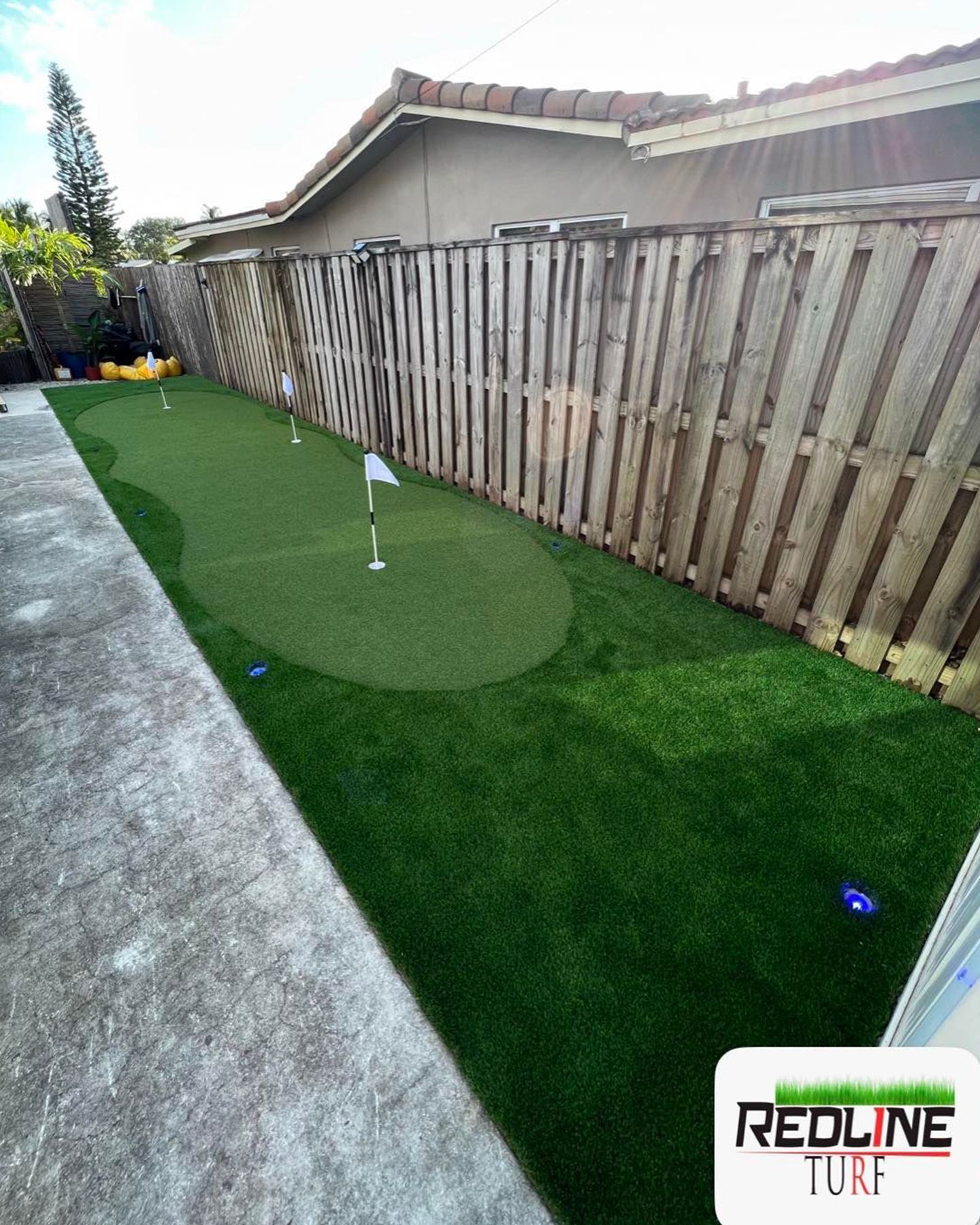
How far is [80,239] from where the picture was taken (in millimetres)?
14000

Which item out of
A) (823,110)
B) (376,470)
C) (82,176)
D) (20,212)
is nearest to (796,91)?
(823,110)

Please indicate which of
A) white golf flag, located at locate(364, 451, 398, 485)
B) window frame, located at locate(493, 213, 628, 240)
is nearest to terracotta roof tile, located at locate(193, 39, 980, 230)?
window frame, located at locate(493, 213, 628, 240)

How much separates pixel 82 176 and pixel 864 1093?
5445cm

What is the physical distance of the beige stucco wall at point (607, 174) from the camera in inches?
170

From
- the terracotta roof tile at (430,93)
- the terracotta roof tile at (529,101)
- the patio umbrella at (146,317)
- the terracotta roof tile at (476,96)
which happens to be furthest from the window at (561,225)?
the patio umbrella at (146,317)

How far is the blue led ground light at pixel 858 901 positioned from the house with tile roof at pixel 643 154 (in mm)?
3598

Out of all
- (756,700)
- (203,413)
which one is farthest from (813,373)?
(203,413)

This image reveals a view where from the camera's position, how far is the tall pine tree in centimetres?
3528

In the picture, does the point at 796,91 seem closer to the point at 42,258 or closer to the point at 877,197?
the point at 877,197

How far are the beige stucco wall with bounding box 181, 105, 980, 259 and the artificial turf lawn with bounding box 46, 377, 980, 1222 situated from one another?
3.90m

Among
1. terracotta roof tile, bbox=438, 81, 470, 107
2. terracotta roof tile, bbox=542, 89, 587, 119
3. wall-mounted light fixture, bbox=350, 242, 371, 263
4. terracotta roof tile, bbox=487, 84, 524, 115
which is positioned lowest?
wall-mounted light fixture, bbox=350, 242, 371, 263

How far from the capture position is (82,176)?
37.4 meters

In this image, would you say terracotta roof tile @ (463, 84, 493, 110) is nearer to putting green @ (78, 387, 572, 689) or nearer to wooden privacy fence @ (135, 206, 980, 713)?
wooden privacy fence @ (135, 206, 980, 713)

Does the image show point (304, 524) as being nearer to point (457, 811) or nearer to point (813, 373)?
point (457, 811)
